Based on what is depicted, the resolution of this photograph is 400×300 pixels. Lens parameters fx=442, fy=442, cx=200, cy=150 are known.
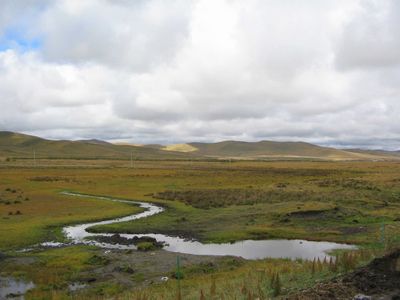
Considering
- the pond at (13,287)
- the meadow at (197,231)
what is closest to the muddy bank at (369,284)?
the meadow at (197,231)

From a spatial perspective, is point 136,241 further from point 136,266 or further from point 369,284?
point 369,284

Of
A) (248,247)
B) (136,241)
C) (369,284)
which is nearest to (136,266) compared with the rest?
(136,241)

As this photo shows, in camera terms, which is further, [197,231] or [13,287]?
[197,231]

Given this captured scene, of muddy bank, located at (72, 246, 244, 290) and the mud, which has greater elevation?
muddy bank, located at (72, 246, 244, 290)

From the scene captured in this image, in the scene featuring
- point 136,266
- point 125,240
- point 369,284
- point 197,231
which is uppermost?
point 369,284

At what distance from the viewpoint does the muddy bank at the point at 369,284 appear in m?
11.8

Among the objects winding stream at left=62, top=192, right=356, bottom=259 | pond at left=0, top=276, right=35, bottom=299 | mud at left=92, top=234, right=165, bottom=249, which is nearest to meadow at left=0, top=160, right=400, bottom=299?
pond at left=0, top=276, right=35, bottom=299

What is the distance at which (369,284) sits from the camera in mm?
12484

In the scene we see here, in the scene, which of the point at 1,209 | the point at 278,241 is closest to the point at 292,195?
the point at 278,241

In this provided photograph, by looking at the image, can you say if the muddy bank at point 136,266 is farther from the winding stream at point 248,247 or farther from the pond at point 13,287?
the pond at point 13,287

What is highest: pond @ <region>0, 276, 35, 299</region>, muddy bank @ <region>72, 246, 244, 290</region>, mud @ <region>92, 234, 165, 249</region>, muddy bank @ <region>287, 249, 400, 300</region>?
muddy bank @ <region>287, 249, 400, 300</region>

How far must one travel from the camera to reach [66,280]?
77.3 ft

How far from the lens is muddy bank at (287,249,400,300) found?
38.9 ft

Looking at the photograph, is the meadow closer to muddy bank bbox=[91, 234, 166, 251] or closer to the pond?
the pond
